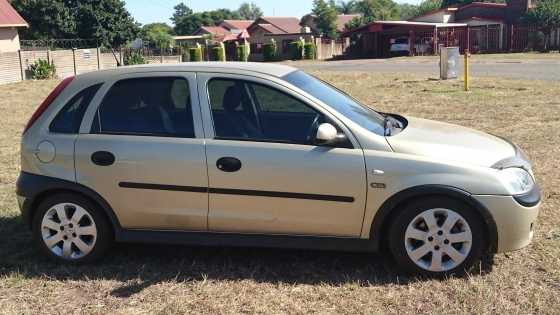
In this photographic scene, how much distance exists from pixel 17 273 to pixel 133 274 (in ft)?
3.00

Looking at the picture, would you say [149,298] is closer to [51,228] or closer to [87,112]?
[51,228]

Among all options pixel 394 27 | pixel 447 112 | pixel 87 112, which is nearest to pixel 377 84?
pixel 447 112

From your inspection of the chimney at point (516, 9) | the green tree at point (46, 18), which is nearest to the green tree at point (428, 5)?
the chimney at point (516, 9)

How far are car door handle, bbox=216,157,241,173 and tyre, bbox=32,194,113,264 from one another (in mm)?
1102

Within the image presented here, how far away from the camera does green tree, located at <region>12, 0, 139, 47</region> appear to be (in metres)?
43.4

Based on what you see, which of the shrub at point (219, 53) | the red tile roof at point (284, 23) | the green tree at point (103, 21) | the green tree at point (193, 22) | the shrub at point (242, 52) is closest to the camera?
the green tree at point (103, 21)

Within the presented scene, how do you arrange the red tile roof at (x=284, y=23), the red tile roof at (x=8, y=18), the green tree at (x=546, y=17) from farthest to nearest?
the red tile roof at (x=284, y=23) < the green tree at (x=546, y=17) < the red tile roof at (x=8, y=18)

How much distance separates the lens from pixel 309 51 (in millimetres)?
51219

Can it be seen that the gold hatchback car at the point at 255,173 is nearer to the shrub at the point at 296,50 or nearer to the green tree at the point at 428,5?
the shrub at the point at 296,50

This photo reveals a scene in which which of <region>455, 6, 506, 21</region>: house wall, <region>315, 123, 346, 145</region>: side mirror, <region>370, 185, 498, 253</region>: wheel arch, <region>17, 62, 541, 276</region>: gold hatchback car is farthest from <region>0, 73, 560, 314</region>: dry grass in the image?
<region>455, 6, 506, 21</region>: house wall

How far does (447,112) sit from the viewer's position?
12.5 meters

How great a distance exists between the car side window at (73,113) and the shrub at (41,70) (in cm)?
2500

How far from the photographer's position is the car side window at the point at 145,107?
455 centimetres

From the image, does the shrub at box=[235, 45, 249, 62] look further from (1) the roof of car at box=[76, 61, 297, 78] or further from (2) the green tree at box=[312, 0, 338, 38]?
(1) the roof of car at box=[76, 61, 297, 78]
